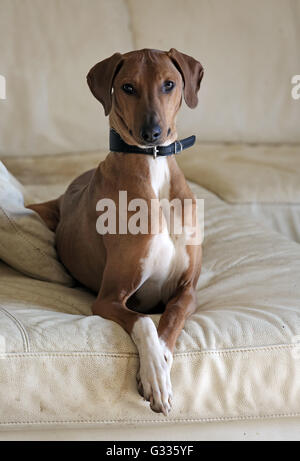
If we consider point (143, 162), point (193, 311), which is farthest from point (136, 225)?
point (193, 311)

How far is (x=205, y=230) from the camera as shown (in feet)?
7.43

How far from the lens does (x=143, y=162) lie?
1685mm

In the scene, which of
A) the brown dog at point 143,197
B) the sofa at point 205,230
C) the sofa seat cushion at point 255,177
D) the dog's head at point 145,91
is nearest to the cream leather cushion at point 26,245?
the sofa at point 205,230

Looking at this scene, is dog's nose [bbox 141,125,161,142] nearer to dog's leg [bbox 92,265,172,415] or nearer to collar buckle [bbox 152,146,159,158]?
collar buckle [bbox 152,146,159,158]

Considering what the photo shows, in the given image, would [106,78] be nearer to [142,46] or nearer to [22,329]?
[22,329]

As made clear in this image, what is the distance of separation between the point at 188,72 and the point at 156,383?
811mm

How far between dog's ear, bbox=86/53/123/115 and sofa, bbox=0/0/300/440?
47 cm

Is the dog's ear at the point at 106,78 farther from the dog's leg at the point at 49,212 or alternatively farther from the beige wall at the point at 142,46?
the beige wall at the point at 142,46

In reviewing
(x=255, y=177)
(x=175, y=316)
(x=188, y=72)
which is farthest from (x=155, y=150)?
(x=255, y=177)

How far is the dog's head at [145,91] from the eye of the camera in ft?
5.14

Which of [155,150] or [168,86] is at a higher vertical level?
[168,86]
